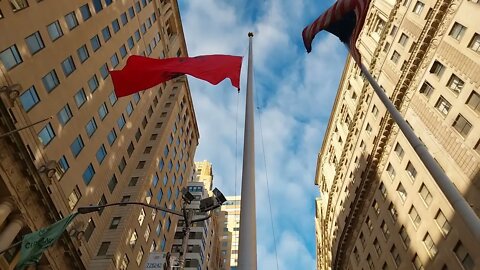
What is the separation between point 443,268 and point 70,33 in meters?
36.8

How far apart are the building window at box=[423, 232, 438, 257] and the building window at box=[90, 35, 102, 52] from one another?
115 ft

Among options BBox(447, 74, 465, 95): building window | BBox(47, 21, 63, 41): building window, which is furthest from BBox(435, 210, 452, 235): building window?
BBox(47, 21, 63, 41): building window

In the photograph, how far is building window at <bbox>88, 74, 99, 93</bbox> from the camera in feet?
132

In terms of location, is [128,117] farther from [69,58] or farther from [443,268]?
[443,268]

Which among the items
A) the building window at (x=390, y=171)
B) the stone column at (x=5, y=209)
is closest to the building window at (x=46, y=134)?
the stone column at (x=5, y=209)

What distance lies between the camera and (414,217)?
4003cm

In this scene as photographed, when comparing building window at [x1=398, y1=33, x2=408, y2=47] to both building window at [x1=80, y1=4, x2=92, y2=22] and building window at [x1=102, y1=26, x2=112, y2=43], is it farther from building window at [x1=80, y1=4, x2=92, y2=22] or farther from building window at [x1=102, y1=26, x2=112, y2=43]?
building window at [x1=80, y1=4, x2=92, y2=22]

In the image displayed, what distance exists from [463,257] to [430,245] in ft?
16.2

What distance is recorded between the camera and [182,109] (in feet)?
234

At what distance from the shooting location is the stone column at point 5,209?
1087 inches

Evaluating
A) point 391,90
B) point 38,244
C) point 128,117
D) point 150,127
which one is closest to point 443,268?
point 391,90

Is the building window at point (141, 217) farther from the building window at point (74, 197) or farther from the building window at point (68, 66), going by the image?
the building window at point (68, 66)

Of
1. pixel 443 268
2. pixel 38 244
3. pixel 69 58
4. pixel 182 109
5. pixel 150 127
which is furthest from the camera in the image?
pixel 182 109

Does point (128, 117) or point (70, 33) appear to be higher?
point (70, 33)
